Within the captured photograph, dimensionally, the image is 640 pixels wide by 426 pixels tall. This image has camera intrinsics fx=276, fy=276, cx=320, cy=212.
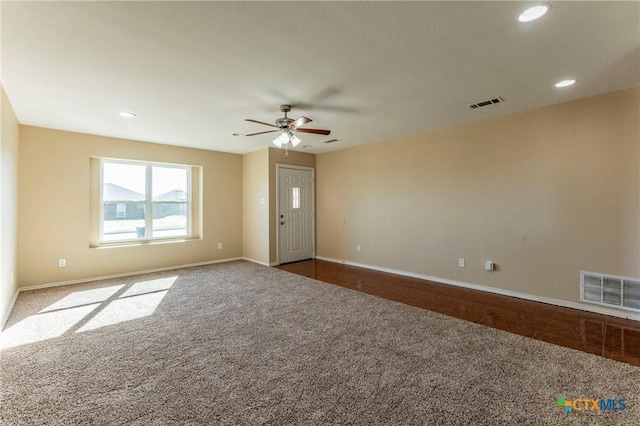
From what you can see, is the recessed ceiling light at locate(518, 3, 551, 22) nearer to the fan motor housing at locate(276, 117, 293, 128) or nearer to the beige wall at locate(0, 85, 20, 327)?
the fan motor housing at locate(276, 117, 293, 128)

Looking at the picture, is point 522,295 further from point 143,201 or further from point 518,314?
point 143,201

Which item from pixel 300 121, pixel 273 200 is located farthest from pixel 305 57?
pixel 273 200

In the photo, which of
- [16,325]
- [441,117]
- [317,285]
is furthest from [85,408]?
[441,117]

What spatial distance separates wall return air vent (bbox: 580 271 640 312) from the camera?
315 centimetres

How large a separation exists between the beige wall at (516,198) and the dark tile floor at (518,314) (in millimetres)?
366

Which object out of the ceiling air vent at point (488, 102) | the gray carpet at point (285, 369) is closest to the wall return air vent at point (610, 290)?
the gray carpet at point (285, 369)

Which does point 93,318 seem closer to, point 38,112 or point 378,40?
point 38,112

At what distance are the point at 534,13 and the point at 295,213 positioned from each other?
5.32m

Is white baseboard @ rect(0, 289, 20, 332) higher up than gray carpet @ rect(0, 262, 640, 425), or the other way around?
white baseboard @ rect(0, 289, 20, 332)

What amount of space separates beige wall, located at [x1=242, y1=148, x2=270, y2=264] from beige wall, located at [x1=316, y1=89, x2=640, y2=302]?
212 cm

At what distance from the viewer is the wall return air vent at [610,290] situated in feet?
10.3

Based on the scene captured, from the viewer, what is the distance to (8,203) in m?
3.52

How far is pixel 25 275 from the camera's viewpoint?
171 inches

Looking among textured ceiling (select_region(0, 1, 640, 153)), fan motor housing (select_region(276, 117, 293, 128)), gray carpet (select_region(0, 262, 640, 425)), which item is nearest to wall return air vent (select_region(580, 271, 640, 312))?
gray carpet (select_region(0, 262, 640, 425))
